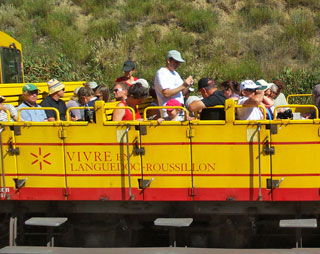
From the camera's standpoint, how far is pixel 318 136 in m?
5.91

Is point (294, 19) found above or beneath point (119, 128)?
above

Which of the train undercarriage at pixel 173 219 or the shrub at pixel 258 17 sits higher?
the shrub at pixel 258 17

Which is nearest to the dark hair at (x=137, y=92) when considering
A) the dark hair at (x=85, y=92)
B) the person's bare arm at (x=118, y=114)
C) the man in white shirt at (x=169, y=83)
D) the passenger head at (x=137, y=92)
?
the passenger head at (x=137, y=92)

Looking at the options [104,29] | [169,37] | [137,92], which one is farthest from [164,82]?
[104,29]

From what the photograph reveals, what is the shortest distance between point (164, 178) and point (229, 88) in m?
2.05

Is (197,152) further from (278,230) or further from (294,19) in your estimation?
(294,19)

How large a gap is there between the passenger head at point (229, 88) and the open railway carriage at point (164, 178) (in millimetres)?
1628

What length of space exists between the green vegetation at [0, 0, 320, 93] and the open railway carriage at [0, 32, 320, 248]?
9996mm

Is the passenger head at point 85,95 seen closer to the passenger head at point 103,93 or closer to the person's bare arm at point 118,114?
the passenger head at point 103,93

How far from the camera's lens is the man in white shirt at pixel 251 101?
6211 mm

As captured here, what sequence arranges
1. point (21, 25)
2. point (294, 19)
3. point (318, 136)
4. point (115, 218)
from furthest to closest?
point (21, 25) → point (294, 19) → point (115, 218) → point (318, 136)

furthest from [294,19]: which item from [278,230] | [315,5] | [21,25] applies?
[278,230]

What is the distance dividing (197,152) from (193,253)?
1.11 m

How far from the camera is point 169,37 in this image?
18.9 m
